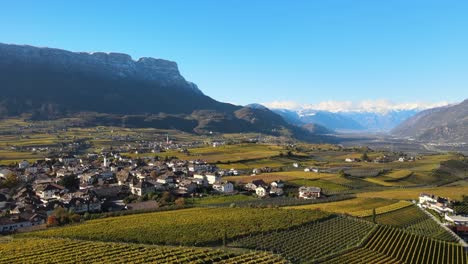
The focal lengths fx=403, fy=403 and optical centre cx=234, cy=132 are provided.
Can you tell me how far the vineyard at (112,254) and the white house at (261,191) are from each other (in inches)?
1412

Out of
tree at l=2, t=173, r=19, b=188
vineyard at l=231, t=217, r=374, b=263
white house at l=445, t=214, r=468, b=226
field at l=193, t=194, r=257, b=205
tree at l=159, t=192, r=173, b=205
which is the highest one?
vineyard at l=231, t=217, r=374, b=263

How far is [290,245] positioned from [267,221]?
7954 mm

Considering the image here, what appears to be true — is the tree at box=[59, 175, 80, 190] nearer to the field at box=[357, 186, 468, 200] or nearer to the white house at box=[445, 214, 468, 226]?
the field at box=[357, 186, 468, 200]

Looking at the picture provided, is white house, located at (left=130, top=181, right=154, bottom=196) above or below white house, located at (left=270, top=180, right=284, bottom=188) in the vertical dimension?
below

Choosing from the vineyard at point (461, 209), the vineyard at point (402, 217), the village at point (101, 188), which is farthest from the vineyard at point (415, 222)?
the village at point (101, 188)

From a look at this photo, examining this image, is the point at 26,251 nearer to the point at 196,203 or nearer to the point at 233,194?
the point at 196,203

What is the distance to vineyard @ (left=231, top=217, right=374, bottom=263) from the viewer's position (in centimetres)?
3872

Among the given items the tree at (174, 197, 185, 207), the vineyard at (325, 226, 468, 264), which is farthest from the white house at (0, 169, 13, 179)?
the vineyard at (325, 226, 468, 264)

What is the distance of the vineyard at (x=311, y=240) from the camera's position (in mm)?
38719

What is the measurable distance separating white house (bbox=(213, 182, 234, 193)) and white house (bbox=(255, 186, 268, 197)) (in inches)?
191

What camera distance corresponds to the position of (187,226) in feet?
148

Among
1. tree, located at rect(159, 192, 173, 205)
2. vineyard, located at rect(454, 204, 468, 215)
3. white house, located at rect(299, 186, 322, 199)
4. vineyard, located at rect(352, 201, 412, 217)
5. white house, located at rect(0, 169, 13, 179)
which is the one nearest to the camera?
vineyard, located at rect(352, 201, 412, 217)

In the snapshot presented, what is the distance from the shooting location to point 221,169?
10044 cm

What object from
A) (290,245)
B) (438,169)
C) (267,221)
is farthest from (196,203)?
(438,169)
